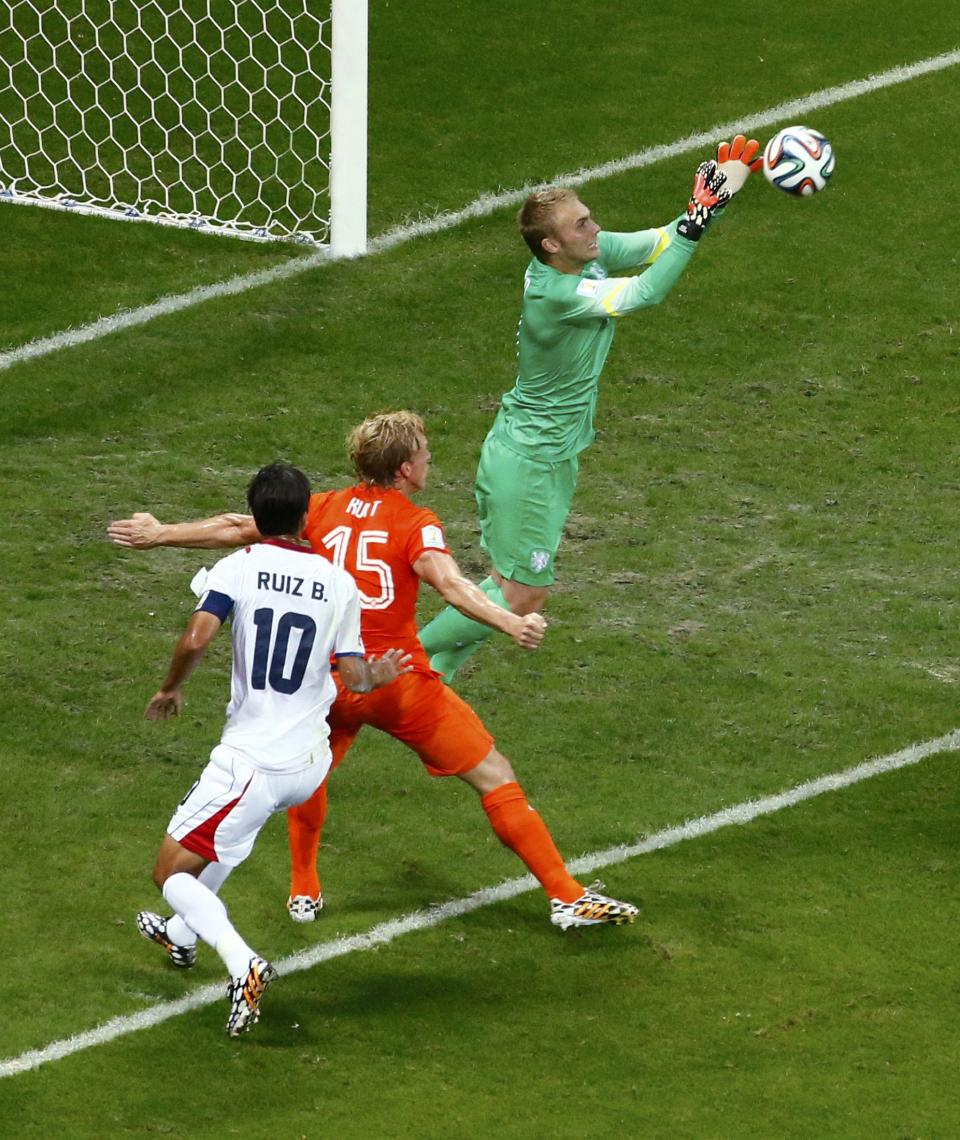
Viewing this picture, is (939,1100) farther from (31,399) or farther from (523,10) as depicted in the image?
(523,10)

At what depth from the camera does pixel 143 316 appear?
13.2m

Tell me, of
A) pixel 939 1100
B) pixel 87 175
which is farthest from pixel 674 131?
pixel 939 1100

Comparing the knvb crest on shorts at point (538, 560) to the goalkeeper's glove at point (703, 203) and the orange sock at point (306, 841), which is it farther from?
the orange sock at point (306, 841)

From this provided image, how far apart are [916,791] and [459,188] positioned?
24.4 ft

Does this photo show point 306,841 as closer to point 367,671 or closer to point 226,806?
point 226,806

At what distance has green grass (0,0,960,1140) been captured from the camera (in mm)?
6520

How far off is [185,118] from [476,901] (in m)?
8.96

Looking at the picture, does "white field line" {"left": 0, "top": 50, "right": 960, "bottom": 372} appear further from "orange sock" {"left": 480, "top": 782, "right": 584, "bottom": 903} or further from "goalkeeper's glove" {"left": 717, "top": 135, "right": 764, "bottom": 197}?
"orange sock" {"left": 480, "top": 782, "right": 584, "bottom": 903}

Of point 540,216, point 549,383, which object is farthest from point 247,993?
point 540,216

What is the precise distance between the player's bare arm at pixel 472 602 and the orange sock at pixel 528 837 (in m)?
0.64

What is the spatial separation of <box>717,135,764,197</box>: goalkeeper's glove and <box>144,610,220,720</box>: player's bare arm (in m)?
2.85

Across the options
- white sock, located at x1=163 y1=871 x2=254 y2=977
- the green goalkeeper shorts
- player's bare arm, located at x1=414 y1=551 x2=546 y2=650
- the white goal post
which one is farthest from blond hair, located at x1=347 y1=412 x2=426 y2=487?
the white goal post

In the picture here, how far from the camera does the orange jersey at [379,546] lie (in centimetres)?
705

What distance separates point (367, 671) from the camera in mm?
6699
